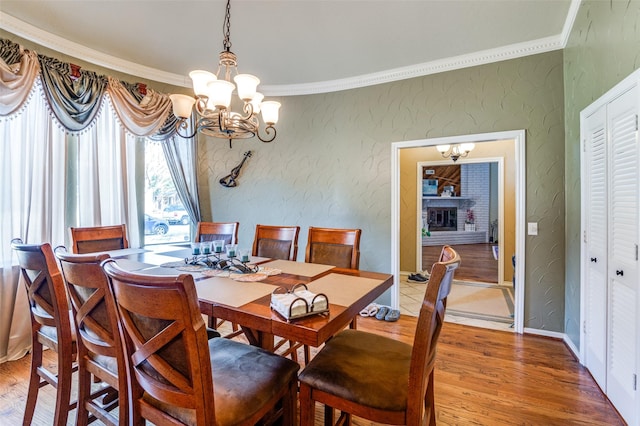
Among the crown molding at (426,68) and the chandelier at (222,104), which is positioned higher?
the crown molding at (426,68)

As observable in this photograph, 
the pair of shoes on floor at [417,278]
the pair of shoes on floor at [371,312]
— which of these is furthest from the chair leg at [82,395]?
the pair of shoes on floor at [417,278]

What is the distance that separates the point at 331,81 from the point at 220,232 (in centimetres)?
229

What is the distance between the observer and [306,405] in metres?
1.28

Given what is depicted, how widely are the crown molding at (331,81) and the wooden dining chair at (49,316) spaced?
6.95ft

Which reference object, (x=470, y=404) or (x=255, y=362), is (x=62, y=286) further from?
(x=470, y=404)

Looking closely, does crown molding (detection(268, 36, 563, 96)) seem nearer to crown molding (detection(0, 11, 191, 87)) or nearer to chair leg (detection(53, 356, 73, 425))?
crown molding (detection(0, 11, 191, 87))

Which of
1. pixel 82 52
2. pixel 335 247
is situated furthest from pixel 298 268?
pixel 82 52

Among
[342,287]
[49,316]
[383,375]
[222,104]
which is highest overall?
[222,104]

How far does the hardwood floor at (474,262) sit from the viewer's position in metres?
5.48

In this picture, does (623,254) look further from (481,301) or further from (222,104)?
(222,104)

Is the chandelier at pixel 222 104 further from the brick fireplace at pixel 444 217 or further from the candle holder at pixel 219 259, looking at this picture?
the brick fireplace at pixel 444 217

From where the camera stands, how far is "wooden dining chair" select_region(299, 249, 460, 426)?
A: 109 centimetres

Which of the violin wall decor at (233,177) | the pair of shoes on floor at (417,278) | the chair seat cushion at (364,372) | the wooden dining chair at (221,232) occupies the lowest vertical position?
the pair of shoes on floor at (417,278)

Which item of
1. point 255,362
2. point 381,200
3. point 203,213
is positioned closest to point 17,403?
point 255,362
